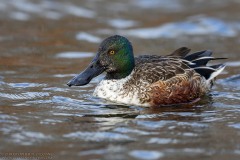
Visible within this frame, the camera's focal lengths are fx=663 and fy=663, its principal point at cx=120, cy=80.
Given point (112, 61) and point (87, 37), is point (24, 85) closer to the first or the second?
point (112, 61)

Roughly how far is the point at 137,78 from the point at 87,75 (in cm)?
75

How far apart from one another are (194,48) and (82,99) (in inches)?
195

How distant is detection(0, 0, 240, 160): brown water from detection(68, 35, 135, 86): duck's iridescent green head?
44 cm

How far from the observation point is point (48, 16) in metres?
16.5

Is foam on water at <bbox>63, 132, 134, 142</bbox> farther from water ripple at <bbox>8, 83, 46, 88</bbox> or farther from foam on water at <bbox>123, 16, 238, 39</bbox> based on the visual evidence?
foam on water at <bbox>123, 16, 238, 39</bbox>

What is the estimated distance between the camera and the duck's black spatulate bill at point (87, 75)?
945cm

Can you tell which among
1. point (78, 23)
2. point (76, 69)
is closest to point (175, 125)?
point (76, 69)

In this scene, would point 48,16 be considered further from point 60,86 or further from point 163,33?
point 60,86

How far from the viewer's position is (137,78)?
32.0 ft

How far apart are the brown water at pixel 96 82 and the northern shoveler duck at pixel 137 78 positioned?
0.22 metres

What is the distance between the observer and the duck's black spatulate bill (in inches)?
372

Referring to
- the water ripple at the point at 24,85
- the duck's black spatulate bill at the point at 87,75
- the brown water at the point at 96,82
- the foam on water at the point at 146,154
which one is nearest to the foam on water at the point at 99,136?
the brown water at the point at 96,82

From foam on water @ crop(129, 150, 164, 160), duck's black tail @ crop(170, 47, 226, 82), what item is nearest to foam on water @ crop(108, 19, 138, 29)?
duck's black tail @ crop(170, 47, 226, 82)

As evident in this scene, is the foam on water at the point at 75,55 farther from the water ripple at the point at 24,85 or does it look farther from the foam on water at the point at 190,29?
the water ripple at the point at 24,85
